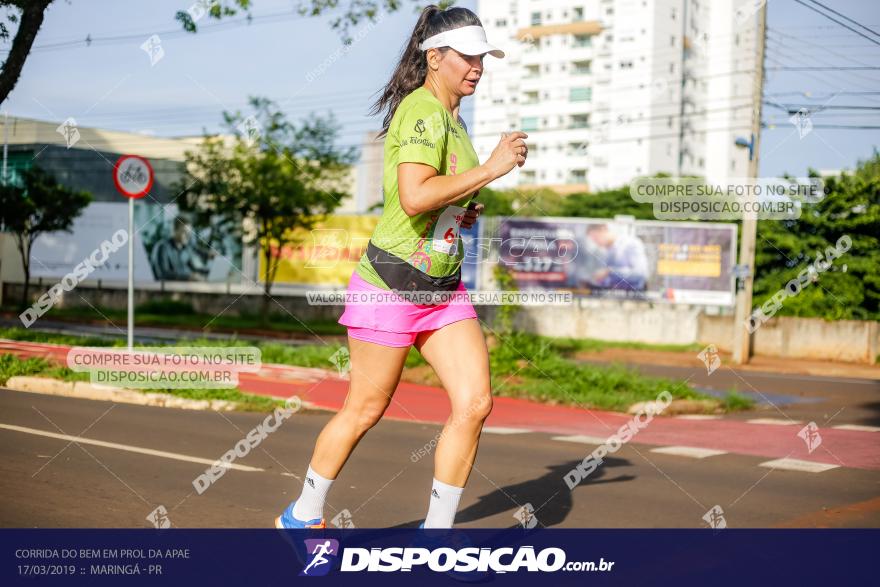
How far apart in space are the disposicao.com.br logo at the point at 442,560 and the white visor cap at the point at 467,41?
1.75 metres

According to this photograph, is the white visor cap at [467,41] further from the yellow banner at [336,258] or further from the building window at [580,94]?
the building window at [580,94]

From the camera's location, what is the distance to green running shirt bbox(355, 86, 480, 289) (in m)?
3.35

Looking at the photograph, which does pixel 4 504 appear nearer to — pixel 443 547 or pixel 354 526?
pixel 354 526

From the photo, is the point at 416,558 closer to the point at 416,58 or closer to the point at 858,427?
the point at 416,58

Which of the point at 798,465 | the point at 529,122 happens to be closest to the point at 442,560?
the point at 798,465

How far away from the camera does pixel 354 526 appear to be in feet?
13.9

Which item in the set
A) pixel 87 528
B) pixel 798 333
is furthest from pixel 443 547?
pixel 798 333

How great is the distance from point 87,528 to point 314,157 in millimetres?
26182

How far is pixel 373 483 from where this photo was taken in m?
5.50

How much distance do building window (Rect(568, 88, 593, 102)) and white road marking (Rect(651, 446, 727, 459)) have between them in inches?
2952

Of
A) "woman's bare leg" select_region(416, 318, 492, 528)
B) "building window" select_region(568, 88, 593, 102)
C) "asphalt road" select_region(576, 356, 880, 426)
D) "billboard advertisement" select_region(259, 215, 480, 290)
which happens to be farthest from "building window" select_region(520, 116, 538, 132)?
"woman's bare leg" select_region(416, 318, 492, 528)

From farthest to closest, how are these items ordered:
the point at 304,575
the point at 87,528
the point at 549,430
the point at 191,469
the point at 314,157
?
the point at 314,157, the point at 549,430, the point at 191,469, the point at 87,528, the point at 304,575

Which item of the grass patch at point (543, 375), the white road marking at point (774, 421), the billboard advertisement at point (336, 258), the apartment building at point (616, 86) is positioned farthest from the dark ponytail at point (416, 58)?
the apartment building at point (616, 86)

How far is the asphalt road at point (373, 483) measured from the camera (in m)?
4.53
